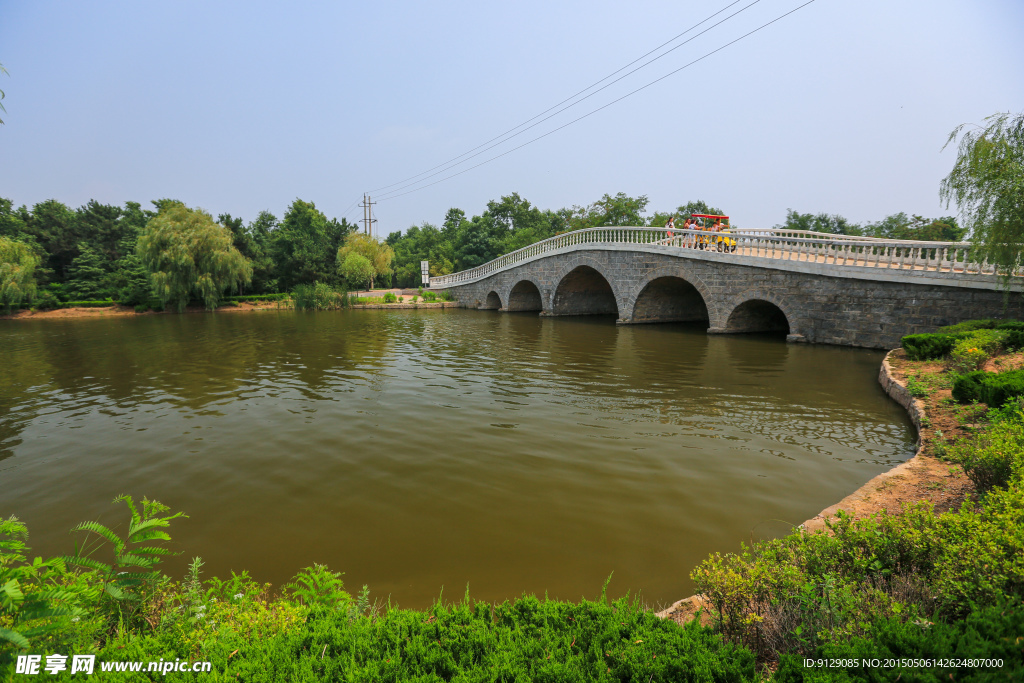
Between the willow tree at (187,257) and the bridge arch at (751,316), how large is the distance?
2983 cm

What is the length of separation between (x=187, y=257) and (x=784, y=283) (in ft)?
104

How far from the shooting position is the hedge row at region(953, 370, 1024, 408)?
543 cm

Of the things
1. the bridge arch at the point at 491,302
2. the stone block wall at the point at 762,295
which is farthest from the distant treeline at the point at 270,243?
the stone block wall at the point at 762,295

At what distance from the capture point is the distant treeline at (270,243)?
31.9 metres

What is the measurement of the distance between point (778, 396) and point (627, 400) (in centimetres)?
275

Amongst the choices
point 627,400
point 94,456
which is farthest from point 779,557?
point 94,456

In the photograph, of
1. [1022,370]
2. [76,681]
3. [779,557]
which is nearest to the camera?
[76,681]

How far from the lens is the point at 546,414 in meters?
8.05

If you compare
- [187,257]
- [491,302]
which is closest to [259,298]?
[187,257]

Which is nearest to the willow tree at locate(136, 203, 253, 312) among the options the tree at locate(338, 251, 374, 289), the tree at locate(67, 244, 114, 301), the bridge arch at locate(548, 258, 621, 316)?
the tree at locate(67, 244, 114, 301)

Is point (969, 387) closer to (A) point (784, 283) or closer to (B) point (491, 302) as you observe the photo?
(A) point (784, 283)

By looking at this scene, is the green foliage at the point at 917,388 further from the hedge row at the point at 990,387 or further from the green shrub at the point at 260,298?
the green shrub at the point at 260,298

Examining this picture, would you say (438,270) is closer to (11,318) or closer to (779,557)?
(11,318)

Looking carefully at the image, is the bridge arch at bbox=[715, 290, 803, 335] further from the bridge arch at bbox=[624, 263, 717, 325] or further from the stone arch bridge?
the bridge arch at bbox=[624, 263, 717, 325]
